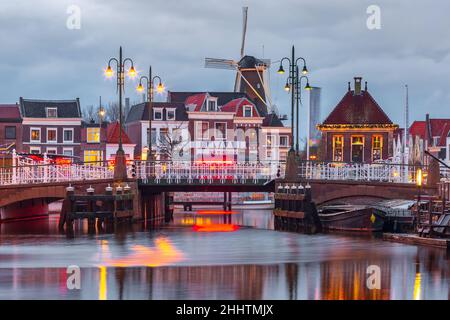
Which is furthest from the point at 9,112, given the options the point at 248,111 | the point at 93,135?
the point at 248,111

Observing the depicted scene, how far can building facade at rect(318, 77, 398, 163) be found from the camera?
91.9 metres

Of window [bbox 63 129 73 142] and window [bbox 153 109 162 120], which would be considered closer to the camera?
window [bbox 63 129 73 142]

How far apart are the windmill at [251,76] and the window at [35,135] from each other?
27828mm

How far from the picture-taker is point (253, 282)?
3600 cm

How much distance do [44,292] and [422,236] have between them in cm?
2222

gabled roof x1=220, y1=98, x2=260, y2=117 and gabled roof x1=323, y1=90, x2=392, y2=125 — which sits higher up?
gabled roof x1=220, y1=98, x2=260, y2=117

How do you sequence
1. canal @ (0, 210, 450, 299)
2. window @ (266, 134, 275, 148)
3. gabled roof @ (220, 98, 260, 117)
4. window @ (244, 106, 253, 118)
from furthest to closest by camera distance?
window @ (266, 134, 275, 148), window @ (244, 106, 253, 118), gabled roof @ (220, 98, 260, 117), canal @ (0, 210, 450, 299)

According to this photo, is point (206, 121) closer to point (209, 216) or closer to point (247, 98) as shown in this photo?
point (247, 98)

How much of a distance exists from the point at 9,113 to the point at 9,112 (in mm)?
170

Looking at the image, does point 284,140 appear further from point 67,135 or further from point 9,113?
point 9,113

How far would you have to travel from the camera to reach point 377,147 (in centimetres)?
9244

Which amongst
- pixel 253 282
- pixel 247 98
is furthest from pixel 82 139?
pixel 253 282

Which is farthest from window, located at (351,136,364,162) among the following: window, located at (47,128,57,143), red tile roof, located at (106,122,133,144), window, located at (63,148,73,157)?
window, located at (47,128,57,143)

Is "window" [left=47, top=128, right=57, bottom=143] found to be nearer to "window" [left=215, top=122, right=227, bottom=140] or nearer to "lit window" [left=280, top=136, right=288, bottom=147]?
"window" [left=215, top=122, right=227, bottom=140]
